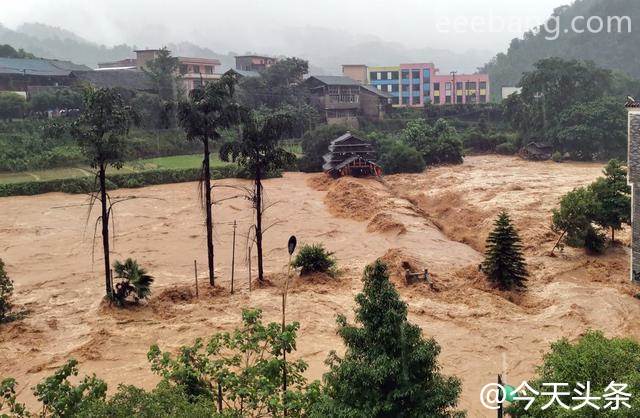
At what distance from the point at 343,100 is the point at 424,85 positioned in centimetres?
2014

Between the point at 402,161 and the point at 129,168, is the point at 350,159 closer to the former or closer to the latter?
the point at 402,161

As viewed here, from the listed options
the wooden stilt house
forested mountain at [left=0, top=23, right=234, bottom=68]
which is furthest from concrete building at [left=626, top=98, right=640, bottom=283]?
forested mountain at [left=0, top=23, right=234, bottom=68]

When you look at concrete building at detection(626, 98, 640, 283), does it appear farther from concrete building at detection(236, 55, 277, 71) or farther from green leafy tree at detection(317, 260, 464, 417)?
concrete building at detection(236, 55, 277, 71)

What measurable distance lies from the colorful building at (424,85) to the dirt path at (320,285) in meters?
40.1

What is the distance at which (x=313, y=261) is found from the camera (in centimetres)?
1912

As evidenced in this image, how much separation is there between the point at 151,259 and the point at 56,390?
16.7 m

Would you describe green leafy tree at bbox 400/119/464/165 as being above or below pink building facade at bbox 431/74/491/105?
below

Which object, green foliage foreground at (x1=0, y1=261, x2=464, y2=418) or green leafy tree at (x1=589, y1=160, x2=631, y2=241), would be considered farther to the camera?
green leafy tree at (x1=589, y1=160, x2=631, y2=241)

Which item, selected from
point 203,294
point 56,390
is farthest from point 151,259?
point 56,390

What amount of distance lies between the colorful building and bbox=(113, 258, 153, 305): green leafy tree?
202 ft

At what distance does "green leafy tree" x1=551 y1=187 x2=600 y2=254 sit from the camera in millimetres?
19391

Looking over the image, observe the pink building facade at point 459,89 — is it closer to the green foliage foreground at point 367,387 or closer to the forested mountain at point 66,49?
the green foliage foreground at point 367,387

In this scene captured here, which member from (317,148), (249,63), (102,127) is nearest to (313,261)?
(102,127)

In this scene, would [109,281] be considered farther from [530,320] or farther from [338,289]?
[530,320]
